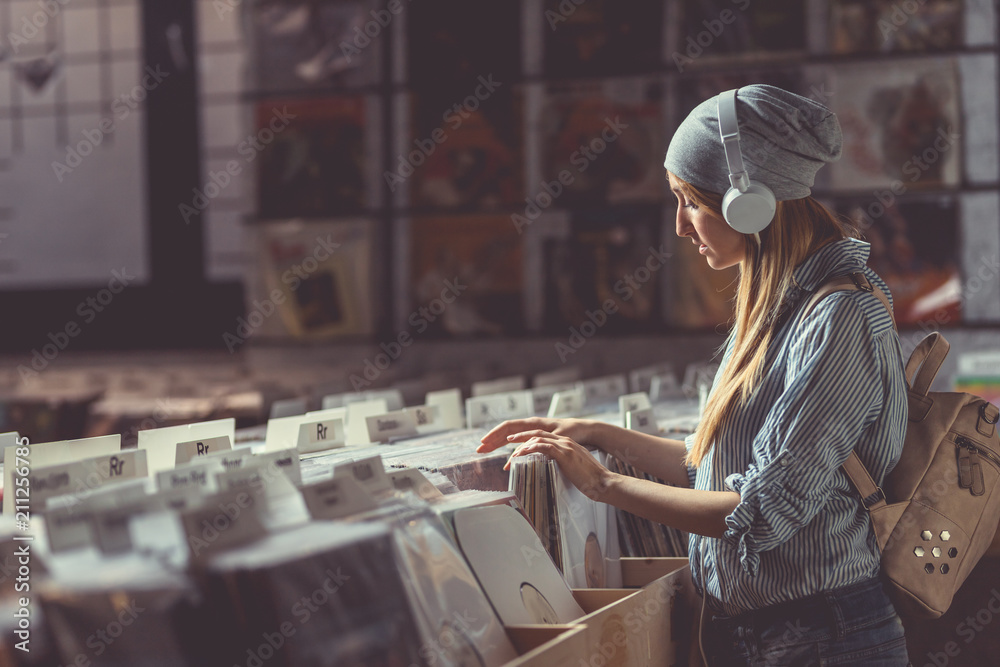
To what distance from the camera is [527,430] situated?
1.76m

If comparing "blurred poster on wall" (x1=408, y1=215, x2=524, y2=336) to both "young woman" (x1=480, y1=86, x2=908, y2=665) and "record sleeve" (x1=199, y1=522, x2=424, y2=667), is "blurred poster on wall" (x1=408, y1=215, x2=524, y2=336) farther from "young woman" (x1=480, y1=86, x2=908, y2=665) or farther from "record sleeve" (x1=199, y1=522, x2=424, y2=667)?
"record sleeve" (x1=199, y1=522, x2=424, y2=667)

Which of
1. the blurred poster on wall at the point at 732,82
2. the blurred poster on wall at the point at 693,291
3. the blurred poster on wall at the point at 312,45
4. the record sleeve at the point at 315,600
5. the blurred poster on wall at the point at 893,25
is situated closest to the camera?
the record sleeve at the point at 315,600

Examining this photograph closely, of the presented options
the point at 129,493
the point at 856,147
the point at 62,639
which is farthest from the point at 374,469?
the point at 856,147

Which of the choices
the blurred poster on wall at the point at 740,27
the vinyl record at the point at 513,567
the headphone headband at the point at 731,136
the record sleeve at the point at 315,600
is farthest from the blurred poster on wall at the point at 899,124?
the record sleeve at the point at 315,600

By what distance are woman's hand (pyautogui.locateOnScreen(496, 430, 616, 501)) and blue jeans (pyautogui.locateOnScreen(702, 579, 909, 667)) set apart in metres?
0.31

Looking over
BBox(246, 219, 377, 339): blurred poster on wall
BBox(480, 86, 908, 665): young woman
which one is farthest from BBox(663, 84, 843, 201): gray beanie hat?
BBox(246, 219, 377, 339): blurred poster on wall

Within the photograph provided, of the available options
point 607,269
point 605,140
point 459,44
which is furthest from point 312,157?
point 607,269

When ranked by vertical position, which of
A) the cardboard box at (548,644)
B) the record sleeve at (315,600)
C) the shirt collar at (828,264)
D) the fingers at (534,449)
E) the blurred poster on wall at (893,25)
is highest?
the blurred poster on wall at (893,25)

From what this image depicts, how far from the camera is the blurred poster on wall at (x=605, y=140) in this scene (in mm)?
4352

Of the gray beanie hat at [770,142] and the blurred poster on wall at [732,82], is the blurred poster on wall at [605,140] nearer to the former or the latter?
the blurred poster on wall at [732,82]

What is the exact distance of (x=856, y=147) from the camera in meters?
4.13

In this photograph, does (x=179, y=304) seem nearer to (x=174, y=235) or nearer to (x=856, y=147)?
(x=174, y=235)

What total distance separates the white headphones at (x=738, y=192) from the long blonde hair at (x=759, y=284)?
65 mm

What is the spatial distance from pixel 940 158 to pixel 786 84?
738mm
